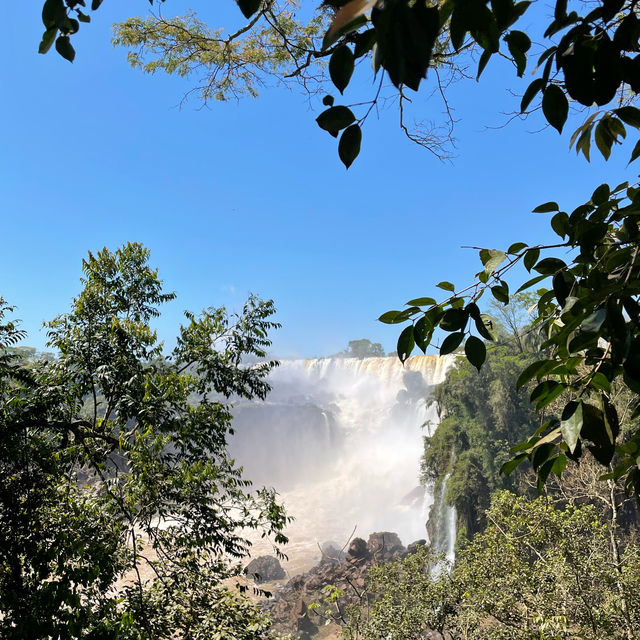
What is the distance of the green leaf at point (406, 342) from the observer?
2.41ft

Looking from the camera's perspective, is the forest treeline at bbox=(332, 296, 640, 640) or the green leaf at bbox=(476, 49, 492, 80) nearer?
the green leaf at bbox=(476, 49, 492, 80)

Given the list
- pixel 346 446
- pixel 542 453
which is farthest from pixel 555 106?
pixel 346 446

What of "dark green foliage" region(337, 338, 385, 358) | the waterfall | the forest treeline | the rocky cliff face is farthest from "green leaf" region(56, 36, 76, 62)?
"dark green foliage" region(337, 338, 385, 358)

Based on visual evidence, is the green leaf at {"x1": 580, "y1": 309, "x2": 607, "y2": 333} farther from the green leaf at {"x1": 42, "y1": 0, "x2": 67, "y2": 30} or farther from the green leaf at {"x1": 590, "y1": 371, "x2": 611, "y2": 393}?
the green leaf at {"x1": 42, "y1": 0, "x2": 67, "y2": 30}

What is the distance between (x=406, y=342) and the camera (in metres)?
0.74

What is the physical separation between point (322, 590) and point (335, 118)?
50.2 ft

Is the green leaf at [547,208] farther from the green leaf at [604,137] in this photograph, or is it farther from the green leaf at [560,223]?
the green leaf at [604,137]

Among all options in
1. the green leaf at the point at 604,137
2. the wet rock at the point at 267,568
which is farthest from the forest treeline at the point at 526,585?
the wet rock at the point at 267,568

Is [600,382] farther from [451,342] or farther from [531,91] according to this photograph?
[531,91]

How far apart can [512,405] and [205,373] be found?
13.5m

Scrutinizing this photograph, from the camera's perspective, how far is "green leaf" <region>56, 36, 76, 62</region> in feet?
2.11

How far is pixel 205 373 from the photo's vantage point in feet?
13.7

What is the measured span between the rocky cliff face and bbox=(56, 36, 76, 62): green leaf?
40.1 ft

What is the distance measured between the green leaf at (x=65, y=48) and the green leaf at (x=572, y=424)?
947mm
